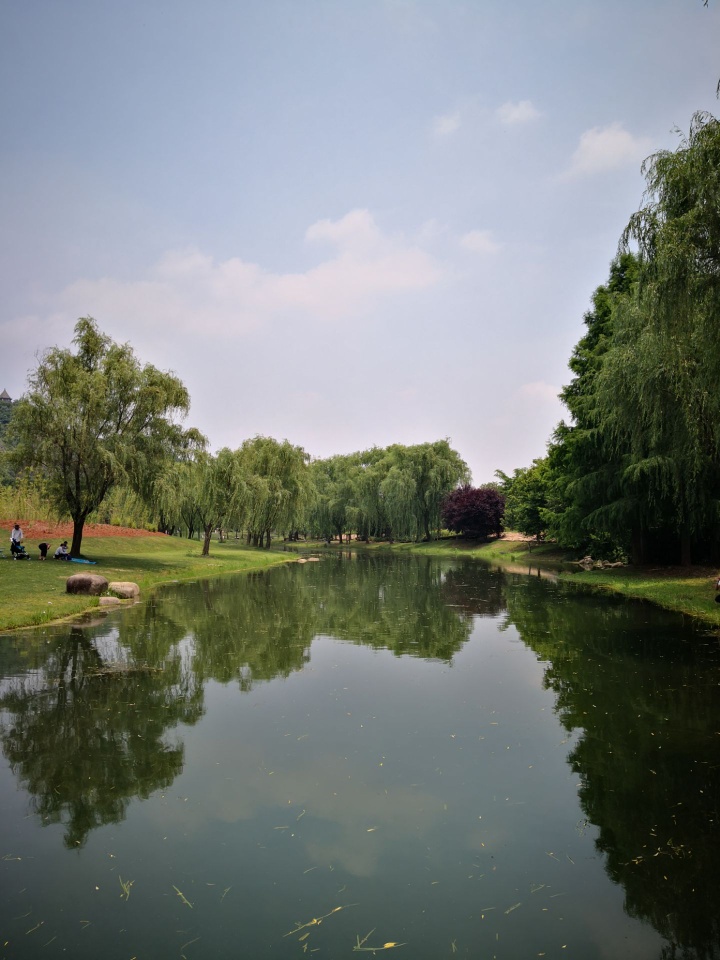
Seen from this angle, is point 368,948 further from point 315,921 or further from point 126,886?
point 126,886

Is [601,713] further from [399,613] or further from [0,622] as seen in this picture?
[0,622]

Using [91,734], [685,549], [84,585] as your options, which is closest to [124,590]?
[84,585]

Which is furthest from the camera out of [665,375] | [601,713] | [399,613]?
[399,613]

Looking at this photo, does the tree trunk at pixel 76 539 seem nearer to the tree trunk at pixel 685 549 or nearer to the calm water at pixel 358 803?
the calm water at pixel 358 803

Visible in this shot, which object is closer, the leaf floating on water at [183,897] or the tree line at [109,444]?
the leaf floating on water at [183,897]

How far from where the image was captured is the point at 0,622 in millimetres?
14680

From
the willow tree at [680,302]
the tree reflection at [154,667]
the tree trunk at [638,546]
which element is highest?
the willow tree at [680,302]

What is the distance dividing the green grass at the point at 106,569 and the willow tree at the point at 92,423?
3395 mm

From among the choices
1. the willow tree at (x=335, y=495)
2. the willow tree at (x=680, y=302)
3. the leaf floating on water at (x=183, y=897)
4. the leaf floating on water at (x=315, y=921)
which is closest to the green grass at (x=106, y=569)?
the leaf floating on water at (x=183, y=897)

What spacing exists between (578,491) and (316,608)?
14.1 m

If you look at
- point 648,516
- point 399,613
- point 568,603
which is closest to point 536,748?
point 399,613

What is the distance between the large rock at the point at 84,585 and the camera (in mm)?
19328

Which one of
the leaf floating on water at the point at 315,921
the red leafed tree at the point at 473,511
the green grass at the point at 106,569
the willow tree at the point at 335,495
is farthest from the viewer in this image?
the willow tree at the point at 335,495

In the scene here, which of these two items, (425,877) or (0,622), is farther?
(0,622)
